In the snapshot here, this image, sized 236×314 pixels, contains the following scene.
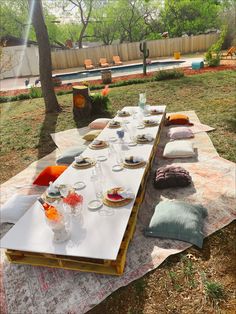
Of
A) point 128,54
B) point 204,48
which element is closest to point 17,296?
point 128,54

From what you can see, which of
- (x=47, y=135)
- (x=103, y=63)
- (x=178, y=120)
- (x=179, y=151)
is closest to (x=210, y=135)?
(x=178, y=120)

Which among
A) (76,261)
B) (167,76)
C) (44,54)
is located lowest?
(76,261)

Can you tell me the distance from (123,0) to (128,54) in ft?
40.9

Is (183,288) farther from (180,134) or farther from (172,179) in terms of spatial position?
(180,134)

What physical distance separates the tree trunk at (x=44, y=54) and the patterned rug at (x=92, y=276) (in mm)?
7562

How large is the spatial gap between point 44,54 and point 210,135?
7.29 m

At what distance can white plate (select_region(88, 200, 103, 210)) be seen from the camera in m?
3.68

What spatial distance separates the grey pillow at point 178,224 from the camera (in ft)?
12.2

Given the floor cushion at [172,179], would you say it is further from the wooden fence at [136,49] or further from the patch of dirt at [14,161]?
the wooden fence at [136,49]

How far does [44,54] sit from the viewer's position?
10.6 m

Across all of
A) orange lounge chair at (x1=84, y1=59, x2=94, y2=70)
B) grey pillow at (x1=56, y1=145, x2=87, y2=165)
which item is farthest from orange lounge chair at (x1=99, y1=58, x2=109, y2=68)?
grey pillow at (x1=56, y1=145, x2=87, y2=165)

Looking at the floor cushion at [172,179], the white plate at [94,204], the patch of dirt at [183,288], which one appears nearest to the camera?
the patch of dirt at [183,288]

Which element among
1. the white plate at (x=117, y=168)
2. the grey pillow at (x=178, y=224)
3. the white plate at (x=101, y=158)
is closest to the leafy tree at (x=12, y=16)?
the white plate at (x=101, y=158)

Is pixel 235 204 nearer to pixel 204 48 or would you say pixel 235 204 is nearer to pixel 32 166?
pixel 32 166
